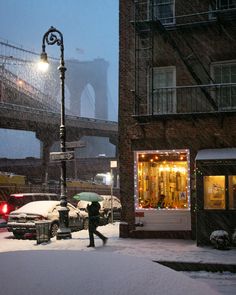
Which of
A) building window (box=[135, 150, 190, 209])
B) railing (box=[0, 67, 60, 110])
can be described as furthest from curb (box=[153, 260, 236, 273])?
railing (box=[0, 67, 60, 110])

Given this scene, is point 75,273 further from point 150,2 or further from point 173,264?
point 150,2

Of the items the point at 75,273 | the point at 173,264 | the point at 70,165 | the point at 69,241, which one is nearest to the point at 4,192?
the point at 69,241

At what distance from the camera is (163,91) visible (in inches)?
691

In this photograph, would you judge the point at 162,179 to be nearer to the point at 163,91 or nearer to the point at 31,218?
the point at 163,91

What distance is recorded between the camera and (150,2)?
17734 millimetres

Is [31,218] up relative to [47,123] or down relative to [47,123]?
down

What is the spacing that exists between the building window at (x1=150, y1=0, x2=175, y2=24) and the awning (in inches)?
207

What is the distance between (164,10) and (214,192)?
732 cm

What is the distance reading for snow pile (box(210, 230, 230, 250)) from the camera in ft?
46.1

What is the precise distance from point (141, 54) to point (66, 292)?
15.8 m

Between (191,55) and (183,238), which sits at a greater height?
(191,55)

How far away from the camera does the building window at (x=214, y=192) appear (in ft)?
49.6

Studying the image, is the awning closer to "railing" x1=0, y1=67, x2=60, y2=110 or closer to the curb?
the curb

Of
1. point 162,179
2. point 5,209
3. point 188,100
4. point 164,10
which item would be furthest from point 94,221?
point 5,209
